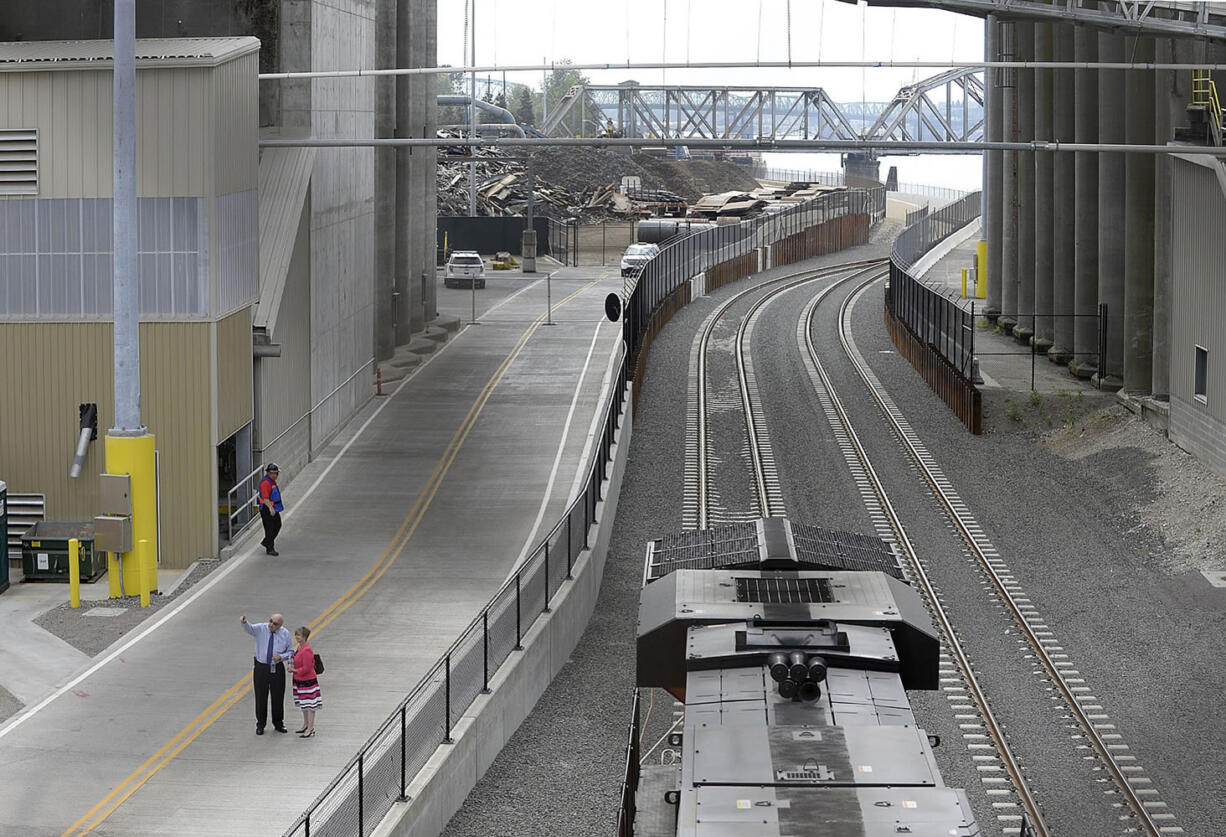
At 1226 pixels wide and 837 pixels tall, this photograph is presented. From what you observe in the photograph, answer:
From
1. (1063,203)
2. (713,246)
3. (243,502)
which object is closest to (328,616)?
(243,502)

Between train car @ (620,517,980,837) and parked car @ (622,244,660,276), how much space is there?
56.2m

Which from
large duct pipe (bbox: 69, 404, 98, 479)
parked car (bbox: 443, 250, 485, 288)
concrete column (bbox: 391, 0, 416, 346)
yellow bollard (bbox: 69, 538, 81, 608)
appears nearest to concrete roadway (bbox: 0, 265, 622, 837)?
yellow bollard (bbox: 69, 538, 81, 608)

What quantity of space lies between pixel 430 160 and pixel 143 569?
34210mm

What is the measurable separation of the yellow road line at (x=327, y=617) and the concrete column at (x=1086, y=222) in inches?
646

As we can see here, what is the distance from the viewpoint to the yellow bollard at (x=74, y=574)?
27.2m

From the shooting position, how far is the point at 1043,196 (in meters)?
55.7

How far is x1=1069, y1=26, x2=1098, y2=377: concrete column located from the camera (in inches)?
1917

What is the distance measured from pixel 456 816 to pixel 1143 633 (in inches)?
490

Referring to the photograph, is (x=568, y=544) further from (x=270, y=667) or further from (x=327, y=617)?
(x=270, y=667)

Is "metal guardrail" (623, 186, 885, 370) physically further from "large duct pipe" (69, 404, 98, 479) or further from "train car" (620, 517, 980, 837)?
"train car" (620, 517, 980, 837)

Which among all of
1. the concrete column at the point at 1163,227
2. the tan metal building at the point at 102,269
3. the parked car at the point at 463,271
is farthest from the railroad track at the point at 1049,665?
the parked car at the point at 463,271

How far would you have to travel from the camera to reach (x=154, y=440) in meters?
28.4

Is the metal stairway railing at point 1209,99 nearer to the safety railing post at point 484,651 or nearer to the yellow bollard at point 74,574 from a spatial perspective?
the safety railing post at point 484,651

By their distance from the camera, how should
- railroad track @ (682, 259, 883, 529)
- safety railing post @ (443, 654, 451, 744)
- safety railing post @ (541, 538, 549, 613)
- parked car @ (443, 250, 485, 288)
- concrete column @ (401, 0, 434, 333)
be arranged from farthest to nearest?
parked car @ (443, 250, 485, 288) < concrete column @ (401, 0, 434, 333) < railroad track @ (682, 259, 883, 529) < safety railing post @ (541, 538, 549, 613) < safety railing post @ (443, 654, 451, 744)
